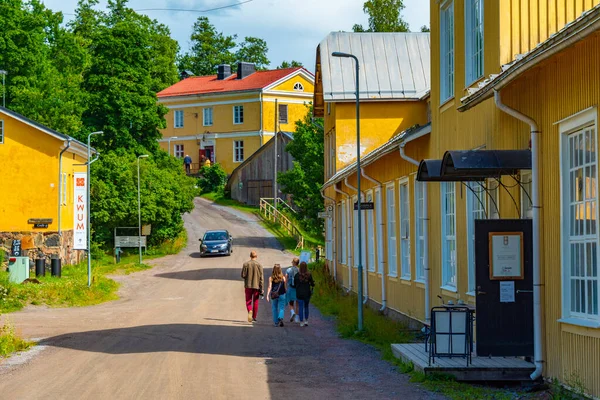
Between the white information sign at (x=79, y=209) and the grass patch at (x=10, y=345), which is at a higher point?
the white information sign at (x=79, y=209)

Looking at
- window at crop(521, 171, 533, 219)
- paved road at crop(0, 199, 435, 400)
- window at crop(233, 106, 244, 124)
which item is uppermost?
window at crop(233, 106, 244, 124)

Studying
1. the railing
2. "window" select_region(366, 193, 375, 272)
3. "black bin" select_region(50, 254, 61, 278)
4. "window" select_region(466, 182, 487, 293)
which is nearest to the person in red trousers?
"window" select_region(366, 193, 375, 272)

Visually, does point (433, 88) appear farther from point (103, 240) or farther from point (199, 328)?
point (103, 240)

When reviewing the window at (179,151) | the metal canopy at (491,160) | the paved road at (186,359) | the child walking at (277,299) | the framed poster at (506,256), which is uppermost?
the window at (179,151)

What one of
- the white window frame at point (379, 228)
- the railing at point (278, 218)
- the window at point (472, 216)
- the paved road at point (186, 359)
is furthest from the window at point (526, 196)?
the railing at point (278, 218)

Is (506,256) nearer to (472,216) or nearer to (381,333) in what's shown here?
(472,216)

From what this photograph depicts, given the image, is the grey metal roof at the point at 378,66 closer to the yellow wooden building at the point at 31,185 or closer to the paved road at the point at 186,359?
the paved road at the point at 186,359

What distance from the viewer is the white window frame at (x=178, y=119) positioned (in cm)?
9144

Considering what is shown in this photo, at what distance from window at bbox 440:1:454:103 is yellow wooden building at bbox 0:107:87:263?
28.5 meters

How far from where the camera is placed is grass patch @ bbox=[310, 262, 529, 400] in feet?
39.4

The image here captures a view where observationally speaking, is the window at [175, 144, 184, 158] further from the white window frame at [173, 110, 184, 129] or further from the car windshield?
the car windshield

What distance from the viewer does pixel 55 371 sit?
49.2 ft

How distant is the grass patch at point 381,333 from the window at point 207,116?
50.4 metres

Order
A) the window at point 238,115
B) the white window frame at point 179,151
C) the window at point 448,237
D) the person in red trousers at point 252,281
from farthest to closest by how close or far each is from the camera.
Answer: the white window frame at point 179,151 < the window at point 238,115 < the person in red trousers at point 252,281 < the window at point 448,237
